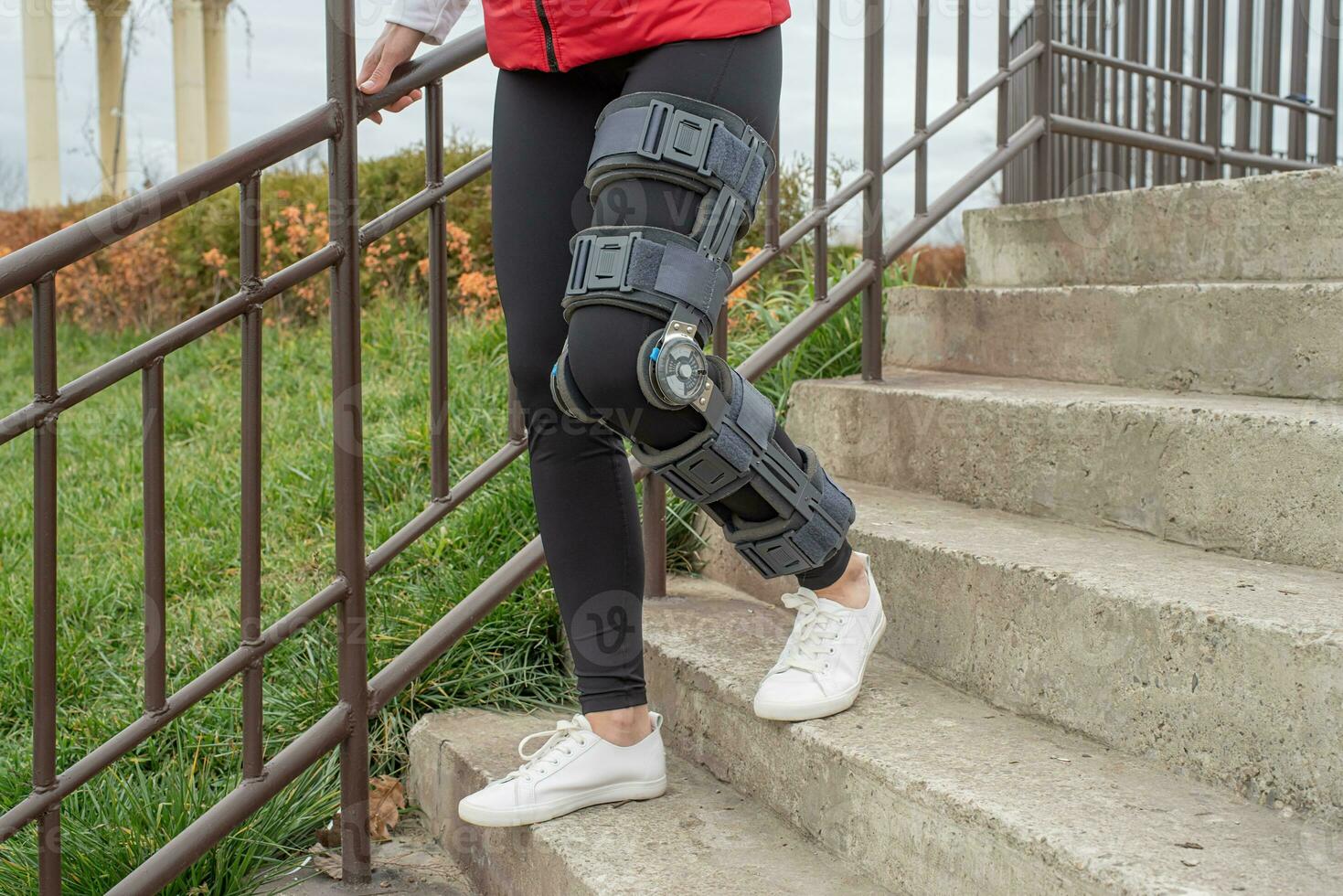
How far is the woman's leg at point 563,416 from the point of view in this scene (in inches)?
59.7

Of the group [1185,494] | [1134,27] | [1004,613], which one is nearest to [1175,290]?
[1185,494]

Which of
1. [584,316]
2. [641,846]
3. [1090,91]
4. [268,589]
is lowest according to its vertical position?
[641,846]

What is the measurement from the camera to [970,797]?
1323 millimetres

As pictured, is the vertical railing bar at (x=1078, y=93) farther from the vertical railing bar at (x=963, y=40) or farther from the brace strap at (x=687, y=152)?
the brace strap at (x=687, y=152)

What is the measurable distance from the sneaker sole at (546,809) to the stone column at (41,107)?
12.2 metres

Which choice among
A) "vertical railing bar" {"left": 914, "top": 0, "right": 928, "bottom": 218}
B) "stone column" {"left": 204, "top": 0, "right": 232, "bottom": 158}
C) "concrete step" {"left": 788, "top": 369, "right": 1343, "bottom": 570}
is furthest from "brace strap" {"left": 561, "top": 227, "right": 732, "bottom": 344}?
"stone column" {"left": 204, "top": 0, "right": 232, "bottom": 158}

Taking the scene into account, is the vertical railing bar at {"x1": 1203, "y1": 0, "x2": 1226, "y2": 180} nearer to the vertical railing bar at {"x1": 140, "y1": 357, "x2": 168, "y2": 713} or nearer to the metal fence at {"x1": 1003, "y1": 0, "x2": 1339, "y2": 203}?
the metal fence at {"x1": 1003, "y1": 0, "x2": 1339, "y2": 203}

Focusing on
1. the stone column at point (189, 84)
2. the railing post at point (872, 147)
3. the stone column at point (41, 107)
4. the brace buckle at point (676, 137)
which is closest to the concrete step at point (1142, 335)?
the railing post at point (872, 147)

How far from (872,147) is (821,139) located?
Result: 0.43ft

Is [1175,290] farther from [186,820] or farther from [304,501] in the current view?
[304,501]

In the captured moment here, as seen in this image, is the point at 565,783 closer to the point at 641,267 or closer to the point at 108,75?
the point at 641,267

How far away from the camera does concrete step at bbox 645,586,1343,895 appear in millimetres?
1168

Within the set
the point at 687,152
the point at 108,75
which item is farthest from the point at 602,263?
the point at 108,75

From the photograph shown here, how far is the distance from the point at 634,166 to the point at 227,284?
5924 mm
